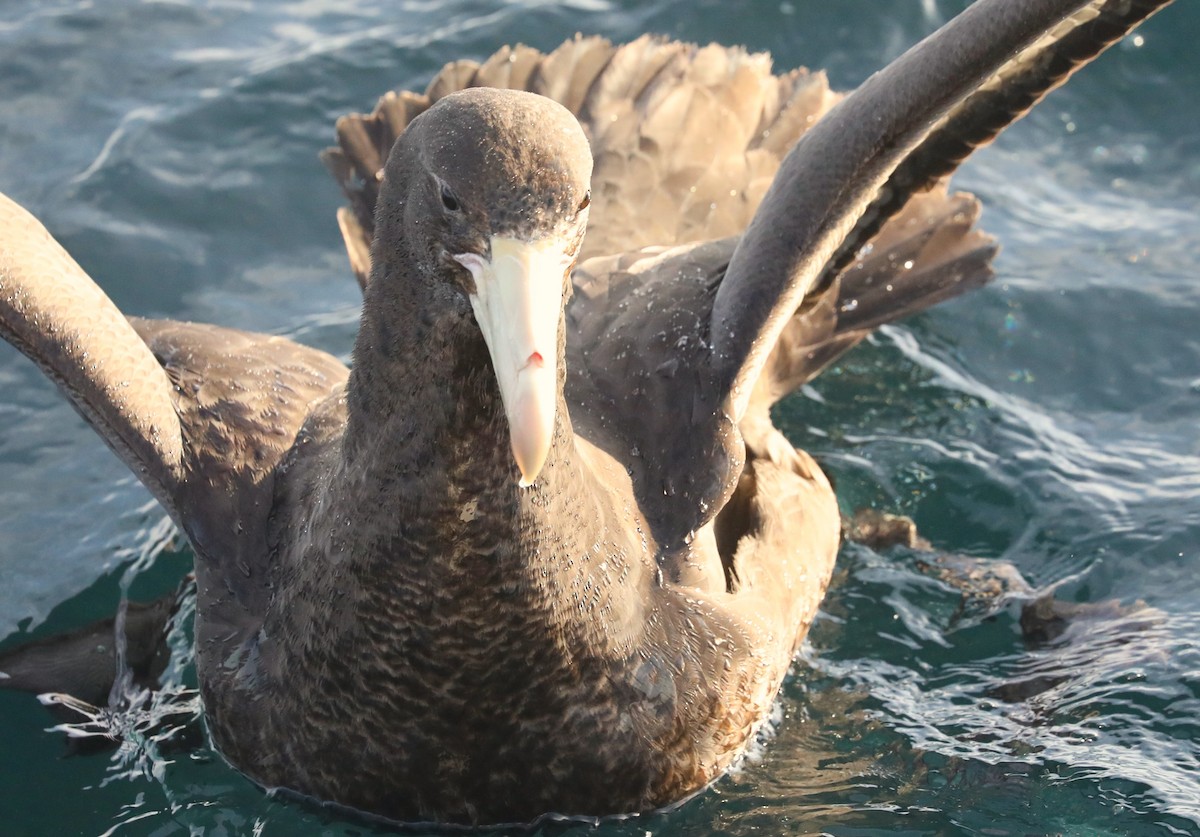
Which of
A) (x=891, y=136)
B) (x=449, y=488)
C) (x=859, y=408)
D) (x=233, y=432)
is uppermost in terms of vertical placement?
(x=891, y=136)

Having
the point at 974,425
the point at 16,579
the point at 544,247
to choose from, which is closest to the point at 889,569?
the point at 974,425

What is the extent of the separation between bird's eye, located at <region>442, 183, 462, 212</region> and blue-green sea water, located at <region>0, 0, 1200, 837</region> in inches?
69.0

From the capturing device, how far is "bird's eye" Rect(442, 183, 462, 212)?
3236 millimetres

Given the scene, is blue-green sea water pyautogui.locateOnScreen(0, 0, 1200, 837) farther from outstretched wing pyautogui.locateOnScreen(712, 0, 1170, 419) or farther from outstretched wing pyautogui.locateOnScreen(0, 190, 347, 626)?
outstretched wing pyautogui.locateOnScreen(712, 0, 1170, 419)

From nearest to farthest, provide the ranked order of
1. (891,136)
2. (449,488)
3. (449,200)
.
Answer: (449,200) < (449,488) < (891,136)

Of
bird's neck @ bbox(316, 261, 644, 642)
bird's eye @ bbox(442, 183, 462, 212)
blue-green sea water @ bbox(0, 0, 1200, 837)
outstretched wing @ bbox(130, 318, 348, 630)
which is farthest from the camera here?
blue-green sea water @ bbox(0, 0, 1200, 837)

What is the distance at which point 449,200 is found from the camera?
128 inches

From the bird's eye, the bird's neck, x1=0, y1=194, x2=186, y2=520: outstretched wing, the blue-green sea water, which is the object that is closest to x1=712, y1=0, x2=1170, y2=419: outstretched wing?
the bird's neck

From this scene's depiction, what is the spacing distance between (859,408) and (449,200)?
10.8 feet

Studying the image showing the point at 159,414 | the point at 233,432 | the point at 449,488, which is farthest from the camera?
the point at 233,432

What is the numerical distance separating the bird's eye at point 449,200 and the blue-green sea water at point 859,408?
175 centimetres

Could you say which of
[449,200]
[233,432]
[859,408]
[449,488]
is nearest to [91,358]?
[233,432]

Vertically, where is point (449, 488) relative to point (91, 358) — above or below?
below

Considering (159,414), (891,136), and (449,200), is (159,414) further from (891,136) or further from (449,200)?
(891,136)
